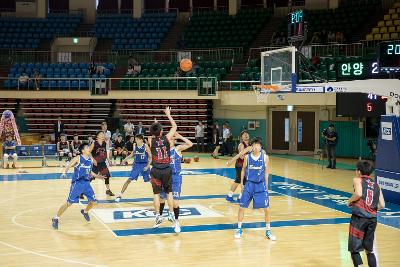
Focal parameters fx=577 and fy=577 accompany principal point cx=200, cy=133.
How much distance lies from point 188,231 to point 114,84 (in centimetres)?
2034

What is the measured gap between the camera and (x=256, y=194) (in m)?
10.1

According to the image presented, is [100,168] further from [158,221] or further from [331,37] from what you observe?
[331,37]

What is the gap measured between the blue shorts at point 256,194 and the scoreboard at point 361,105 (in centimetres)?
1156

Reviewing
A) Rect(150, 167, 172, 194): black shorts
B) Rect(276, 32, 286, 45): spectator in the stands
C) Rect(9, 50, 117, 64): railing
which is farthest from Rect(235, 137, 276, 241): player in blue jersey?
Rect(9, 50, 117, 64): railing

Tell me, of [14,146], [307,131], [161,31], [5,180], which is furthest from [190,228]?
[161,31]

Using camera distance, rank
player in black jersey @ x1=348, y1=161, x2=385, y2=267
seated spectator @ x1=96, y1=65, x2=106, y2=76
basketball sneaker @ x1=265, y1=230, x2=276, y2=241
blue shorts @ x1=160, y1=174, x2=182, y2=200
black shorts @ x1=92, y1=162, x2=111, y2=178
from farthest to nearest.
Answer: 1. seated spectator @ x1=96, y1=65, x2=106, y2=76
2. black shorts @ x1=92, y1=162, x2=111, y2=178
3. blue shorts @ x1=160, y1=174, x2=182, y2=200
4. basketball sneaker @ x1=265, y1=230, x2=276, y2=241
5. player in black jersey @ x1=348, y1=161, x2=385, y2=267

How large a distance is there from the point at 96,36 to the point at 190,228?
25.6 meters

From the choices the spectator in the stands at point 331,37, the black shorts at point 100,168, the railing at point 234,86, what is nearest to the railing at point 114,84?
the railing at point 234,86

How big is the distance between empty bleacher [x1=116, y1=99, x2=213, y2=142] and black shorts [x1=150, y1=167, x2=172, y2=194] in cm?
1795

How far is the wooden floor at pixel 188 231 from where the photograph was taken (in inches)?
351

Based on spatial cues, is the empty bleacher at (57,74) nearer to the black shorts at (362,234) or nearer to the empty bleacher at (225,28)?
the empty bleacher at (225,28)

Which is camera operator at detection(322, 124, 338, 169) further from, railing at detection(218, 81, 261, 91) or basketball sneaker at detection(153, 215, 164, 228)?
basketball sneaker at detection(153, 215, 164, 228)

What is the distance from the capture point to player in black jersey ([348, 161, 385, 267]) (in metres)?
7.53

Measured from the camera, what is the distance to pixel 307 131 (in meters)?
27.1
